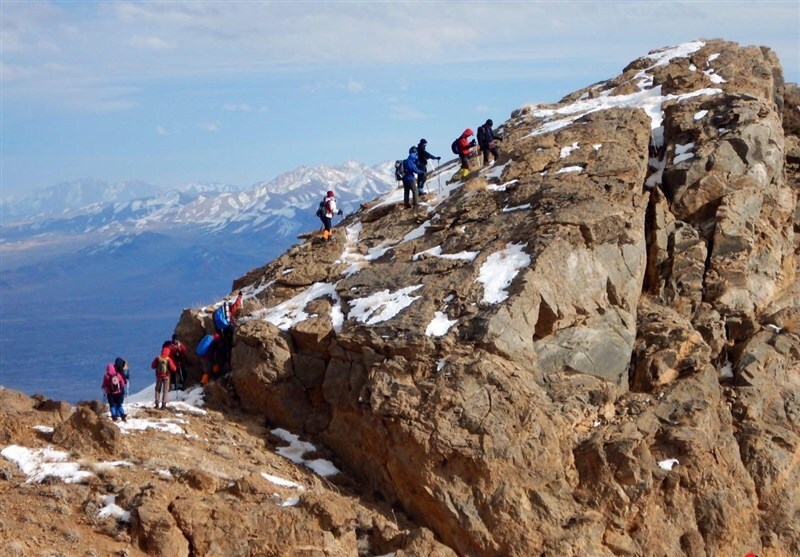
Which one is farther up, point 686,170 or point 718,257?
point 686,170

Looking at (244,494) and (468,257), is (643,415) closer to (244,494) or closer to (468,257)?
(468,257)

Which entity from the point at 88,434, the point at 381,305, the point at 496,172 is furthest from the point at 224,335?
the point at 496,172

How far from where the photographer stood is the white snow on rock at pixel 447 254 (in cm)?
2698

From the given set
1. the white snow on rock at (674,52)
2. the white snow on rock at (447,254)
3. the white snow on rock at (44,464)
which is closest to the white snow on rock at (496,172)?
the white snow on rock at (447,254)

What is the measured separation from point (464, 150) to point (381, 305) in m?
11.3

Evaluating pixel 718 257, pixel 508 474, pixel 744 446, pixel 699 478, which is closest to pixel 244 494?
pixel 508 474

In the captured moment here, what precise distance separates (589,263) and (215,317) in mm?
10617

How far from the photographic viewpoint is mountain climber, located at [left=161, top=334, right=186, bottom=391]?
2769cm

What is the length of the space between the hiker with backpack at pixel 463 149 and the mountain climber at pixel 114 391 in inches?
595

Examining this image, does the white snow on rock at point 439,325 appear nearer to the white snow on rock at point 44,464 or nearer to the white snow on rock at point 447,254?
the white snow on rock at point 447,254

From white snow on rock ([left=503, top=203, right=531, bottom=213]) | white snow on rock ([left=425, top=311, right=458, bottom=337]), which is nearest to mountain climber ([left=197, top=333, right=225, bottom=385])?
white snow on rock ([left=425, top=311, right=458, bottom=337])

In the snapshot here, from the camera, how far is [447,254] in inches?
1086

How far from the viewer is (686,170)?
30.1 m

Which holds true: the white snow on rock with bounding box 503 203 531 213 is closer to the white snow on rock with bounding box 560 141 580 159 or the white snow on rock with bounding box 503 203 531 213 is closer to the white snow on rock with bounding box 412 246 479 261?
the white snow on rock with bounding box 412 246 479 261
